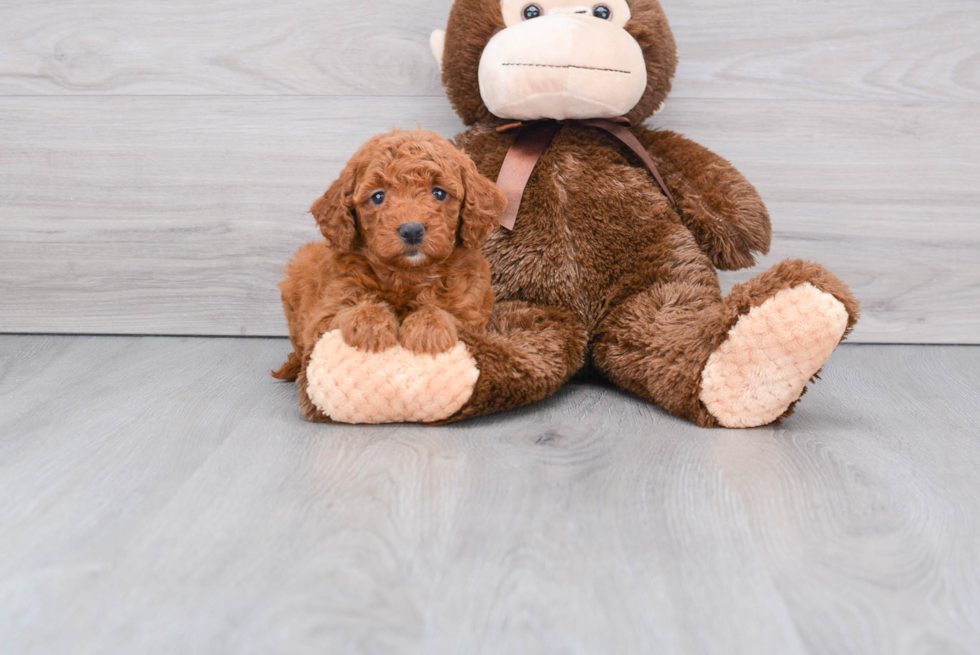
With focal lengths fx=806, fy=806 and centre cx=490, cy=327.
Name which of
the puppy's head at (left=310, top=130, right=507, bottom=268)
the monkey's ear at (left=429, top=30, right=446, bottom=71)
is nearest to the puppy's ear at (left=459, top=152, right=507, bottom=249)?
the puppy's head at (left=310, top=130, right=507, bottom=268)

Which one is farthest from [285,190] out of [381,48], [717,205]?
[717,205]

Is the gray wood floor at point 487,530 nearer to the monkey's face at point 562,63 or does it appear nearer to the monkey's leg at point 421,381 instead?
the monkey's leg at point 421,381

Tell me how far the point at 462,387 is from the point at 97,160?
0.93 metres

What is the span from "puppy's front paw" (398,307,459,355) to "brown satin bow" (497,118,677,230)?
0.81 ft

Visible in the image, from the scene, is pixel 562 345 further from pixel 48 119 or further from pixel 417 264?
pixel 48 119

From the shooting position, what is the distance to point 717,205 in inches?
47.6

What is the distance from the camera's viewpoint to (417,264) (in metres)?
1.01

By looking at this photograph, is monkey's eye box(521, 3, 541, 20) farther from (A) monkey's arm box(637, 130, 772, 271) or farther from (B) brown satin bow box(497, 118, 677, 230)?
(A) monkey's arm box(637, 130, 772, 271)

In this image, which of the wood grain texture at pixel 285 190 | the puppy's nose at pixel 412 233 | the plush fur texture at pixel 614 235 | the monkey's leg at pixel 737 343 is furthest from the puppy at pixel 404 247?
the wood grain texture at pixel 285 190

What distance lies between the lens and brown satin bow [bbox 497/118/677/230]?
3.96 feet

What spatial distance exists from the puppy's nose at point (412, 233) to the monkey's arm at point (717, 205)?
1.52ft

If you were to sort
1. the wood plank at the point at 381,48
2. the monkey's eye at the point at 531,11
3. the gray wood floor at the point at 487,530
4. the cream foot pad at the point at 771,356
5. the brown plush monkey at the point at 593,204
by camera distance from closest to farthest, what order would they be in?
the gray wood floor at the point at 487,530 < the cream foot pad at the point at 771,356 < the brown plush monkey at the point at 593,204 < the monkey's eye at the point at 531,11 < the wood plank at the point at 381,48

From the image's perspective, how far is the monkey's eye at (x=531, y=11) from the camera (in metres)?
1.23

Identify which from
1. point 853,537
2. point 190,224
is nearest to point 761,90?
point 853,537
